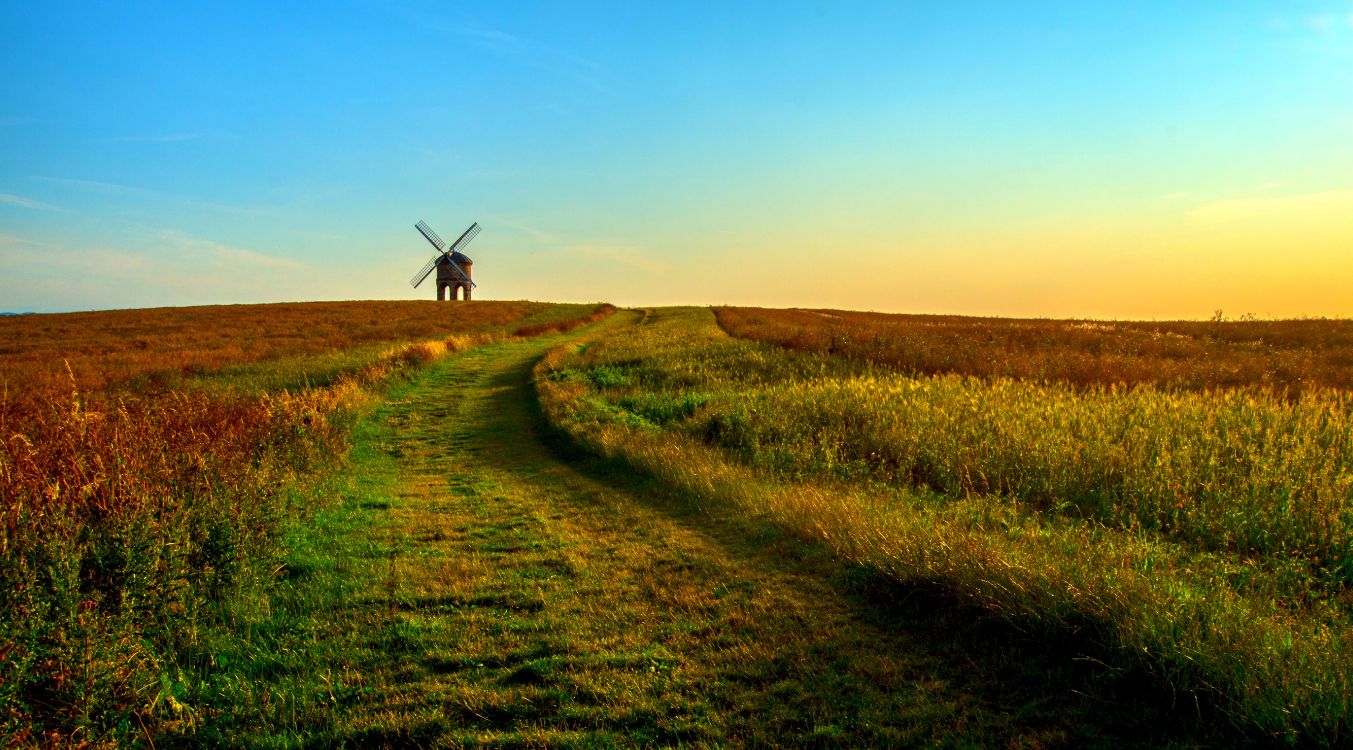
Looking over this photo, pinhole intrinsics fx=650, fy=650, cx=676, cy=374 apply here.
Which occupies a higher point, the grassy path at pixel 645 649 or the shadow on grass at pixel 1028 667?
the shadow on grass at pixel 1028 667

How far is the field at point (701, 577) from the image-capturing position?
4.09 metres

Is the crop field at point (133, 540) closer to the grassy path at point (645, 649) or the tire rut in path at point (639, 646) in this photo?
the grassy path at point (645, 649)

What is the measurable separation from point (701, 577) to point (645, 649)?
5.26 ft

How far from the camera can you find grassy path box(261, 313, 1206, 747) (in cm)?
406

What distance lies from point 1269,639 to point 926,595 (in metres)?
2.20

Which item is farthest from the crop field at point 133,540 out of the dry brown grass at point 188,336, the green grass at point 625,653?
the dry brown grass at point 188,336

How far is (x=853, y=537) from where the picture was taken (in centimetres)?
673

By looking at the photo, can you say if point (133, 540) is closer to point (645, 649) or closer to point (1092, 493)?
point (645, 649)

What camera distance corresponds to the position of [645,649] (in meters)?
5.01

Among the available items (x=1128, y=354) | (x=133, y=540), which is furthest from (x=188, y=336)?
(x=1128, y=354)

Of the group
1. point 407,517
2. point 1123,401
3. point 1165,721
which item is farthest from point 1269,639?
point 1123,401

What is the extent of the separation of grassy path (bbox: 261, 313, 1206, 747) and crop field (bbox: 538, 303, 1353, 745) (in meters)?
0.48

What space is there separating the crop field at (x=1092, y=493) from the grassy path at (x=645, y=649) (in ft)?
1.57

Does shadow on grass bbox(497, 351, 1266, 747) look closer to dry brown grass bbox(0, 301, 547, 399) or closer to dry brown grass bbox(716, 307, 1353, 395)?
dry brown grass bbox(716, 307, 1353, 395)
